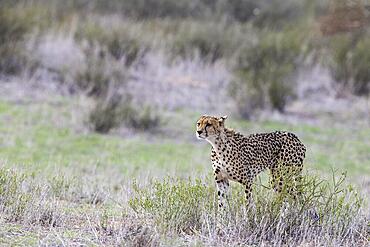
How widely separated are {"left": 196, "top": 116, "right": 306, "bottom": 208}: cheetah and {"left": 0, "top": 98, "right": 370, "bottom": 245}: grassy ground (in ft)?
0.99

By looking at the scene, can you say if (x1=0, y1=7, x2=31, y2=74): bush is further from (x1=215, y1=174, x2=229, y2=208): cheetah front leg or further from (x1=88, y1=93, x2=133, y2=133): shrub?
(x1=215, y1=174, x2=229, y2=208): cheetah front leg

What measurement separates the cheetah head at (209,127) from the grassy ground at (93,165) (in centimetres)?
64

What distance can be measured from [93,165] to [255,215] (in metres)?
5.10

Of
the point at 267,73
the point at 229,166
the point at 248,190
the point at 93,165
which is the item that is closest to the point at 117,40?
the point at 267,73

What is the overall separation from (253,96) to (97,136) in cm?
401

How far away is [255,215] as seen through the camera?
21.9 feet

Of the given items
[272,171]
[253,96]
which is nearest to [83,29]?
[253,96]

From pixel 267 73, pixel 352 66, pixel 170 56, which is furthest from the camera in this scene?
pixel 170 56

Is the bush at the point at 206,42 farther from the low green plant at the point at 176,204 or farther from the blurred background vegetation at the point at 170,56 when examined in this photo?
the low green plant at the point at 176,204

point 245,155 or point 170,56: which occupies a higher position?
point 245,155

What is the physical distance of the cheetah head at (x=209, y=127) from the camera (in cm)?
679

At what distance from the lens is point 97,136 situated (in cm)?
1388

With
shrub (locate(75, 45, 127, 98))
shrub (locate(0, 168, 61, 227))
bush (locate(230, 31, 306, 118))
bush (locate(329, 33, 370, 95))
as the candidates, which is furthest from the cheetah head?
bush (locate(329, 33, 370, 95))

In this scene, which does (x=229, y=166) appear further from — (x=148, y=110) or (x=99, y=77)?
(x=99, y=77)
